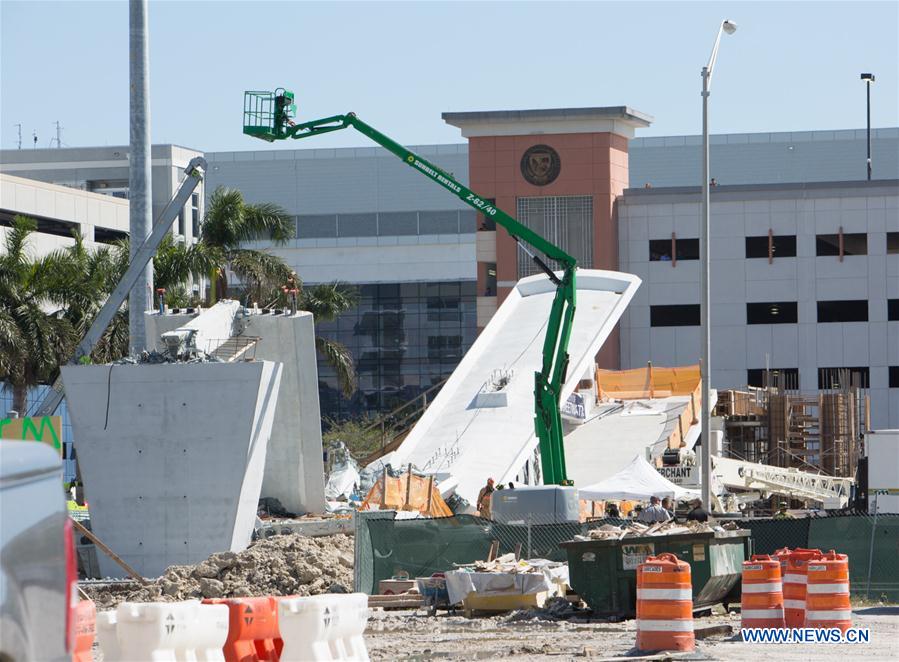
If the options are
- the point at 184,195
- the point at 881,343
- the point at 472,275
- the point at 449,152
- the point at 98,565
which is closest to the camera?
the point at 98,565

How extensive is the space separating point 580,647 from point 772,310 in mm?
69281

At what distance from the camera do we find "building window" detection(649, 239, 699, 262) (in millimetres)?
85188

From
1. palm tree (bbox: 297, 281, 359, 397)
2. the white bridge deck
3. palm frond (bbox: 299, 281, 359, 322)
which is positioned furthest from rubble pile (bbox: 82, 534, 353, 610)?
palm frond (bbox: 299, 281, 359, 322)

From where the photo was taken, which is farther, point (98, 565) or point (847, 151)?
point (847, 151)

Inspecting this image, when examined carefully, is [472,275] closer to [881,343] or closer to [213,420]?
[881,343]

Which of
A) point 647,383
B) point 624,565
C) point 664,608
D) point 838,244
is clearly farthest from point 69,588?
point 838,244

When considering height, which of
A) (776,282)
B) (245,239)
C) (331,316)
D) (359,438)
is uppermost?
(776,282)

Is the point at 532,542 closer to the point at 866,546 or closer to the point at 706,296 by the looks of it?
the point at 866,546

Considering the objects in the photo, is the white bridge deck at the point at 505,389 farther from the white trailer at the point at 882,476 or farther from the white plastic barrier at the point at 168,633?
the white plastic barrier at the point at 168,633

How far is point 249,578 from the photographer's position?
82.9ft

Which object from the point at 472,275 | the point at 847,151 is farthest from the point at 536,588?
the point at 847,151

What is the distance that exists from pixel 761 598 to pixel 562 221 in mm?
68478

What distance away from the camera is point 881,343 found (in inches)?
3268

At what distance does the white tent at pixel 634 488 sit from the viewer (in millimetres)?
37469
